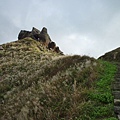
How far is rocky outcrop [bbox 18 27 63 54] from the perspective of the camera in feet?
178

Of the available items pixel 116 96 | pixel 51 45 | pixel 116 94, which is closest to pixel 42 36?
pixel 51 45

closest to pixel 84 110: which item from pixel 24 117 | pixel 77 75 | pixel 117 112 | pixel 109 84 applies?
pixel 117 112

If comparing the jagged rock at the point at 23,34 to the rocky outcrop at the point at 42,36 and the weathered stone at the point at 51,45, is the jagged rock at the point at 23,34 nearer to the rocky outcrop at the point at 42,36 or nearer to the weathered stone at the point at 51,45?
the rocky outcrop at the point at 42,36

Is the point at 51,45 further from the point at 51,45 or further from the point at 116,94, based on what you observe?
the point at 116,94

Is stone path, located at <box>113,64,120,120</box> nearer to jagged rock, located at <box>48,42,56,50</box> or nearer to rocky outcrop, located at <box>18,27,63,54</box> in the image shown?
rocky outcrop, located at <box>18,27,63,54</box>

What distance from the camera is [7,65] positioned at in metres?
28.1

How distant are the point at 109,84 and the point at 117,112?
8.75 ft

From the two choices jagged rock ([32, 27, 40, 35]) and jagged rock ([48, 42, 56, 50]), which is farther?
jagged rock ([32, 27, 40, 35])

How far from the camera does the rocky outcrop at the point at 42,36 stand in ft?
178

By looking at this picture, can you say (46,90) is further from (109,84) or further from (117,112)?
(117,112)

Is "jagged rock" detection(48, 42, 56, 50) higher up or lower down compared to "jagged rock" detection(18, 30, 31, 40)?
lower down

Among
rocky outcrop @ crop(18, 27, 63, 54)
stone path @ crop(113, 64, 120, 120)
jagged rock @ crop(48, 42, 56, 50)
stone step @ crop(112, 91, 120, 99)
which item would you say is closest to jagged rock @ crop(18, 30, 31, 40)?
rocky outcrop @ crop(18, 27, 63, 54)

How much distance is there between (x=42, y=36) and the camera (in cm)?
5609

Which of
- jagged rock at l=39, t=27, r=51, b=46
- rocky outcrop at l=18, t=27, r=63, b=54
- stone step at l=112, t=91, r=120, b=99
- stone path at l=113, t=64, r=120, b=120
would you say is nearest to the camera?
stone path at l=113, t=64, r=120, b=120
